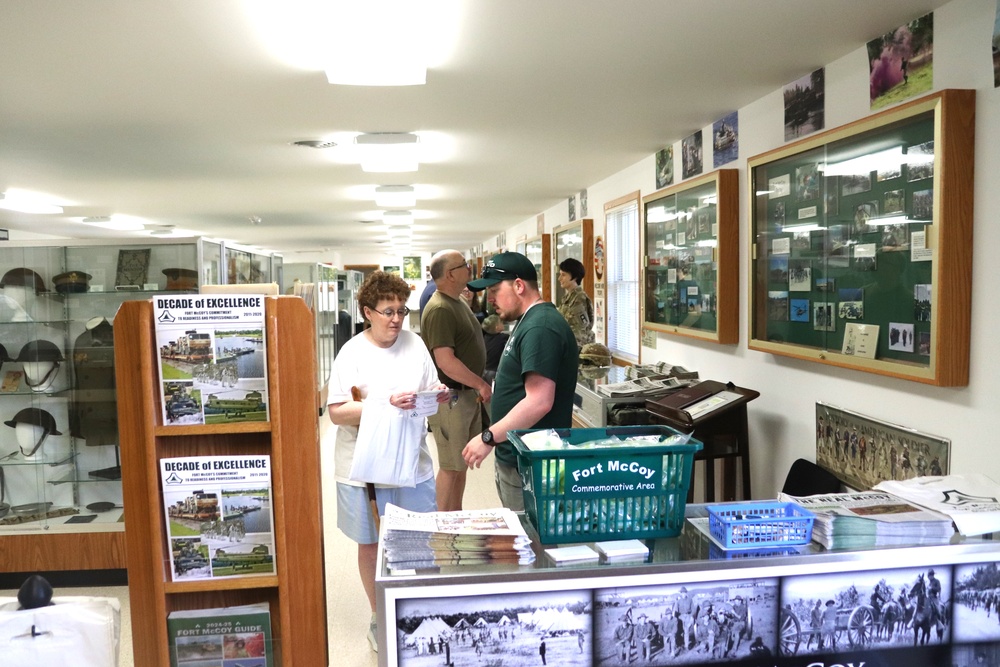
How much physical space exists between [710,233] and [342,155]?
9.96 ft

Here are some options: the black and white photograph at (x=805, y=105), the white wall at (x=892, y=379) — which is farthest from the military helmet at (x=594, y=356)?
the black and white photograph at (x=805, y=105)

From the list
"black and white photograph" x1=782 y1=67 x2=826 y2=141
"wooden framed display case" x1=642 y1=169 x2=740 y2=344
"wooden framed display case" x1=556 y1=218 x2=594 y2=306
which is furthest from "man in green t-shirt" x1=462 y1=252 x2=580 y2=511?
"wooden framed display case" x1=556 y1=218 x2=594 y2=306

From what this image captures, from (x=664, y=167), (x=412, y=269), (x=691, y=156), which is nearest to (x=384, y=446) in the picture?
(x=691, y=156)

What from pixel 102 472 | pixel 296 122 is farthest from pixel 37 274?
pixel 296 122

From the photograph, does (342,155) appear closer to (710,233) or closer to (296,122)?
(296,122)

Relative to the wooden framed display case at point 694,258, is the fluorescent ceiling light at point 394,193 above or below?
above

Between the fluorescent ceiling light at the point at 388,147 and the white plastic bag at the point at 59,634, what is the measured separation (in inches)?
158

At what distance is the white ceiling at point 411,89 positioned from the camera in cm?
301

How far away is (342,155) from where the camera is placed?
20.4 feet

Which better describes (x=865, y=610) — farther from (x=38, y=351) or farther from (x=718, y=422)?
(x=38, y=351)

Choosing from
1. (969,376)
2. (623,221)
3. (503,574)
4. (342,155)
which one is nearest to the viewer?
(503,574)

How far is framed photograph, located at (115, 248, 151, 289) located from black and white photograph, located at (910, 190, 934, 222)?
12.9 ft

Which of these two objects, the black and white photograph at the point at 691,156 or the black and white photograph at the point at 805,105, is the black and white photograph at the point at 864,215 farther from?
the black and white photograph at the point at 691,156

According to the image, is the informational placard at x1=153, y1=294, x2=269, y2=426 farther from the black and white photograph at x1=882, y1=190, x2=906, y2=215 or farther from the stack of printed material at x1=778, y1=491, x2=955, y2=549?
the black and white photograph at x1=882, y1=190, x2=906, y2=215
